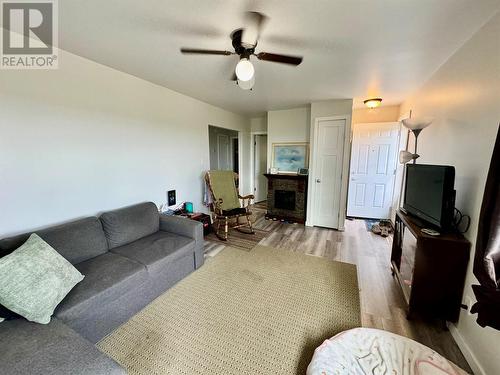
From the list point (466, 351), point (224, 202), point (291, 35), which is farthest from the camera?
point (224, 202)

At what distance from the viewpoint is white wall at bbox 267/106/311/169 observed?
4.24 meters

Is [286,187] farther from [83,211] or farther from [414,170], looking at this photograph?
[83,211]

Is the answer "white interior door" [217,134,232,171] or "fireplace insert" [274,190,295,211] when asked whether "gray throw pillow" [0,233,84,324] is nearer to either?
"fireplace insert" [274,190,295,211]

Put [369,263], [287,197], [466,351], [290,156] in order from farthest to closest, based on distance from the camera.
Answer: [290,156] < [287,197] < [369,263] < [466,351]

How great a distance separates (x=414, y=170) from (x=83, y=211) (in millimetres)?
3473

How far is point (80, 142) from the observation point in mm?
2127

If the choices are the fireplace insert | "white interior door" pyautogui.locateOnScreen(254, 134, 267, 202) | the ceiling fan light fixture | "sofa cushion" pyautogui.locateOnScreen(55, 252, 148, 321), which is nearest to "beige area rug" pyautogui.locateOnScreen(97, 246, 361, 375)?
"sofa cushion" pyautogui.locateOnScreen(55, 252, 148, 321)

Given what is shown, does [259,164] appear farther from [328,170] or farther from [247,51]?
[247,51]

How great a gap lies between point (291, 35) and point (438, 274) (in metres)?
2.23

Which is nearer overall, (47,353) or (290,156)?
(47,353)

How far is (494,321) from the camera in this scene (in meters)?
1.10

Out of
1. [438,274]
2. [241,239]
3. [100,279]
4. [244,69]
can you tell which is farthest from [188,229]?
[438,274]

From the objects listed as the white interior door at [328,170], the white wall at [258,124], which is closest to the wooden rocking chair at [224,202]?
the white interior door at [328,170]

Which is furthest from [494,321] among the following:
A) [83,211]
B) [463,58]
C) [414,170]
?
[83,211]
